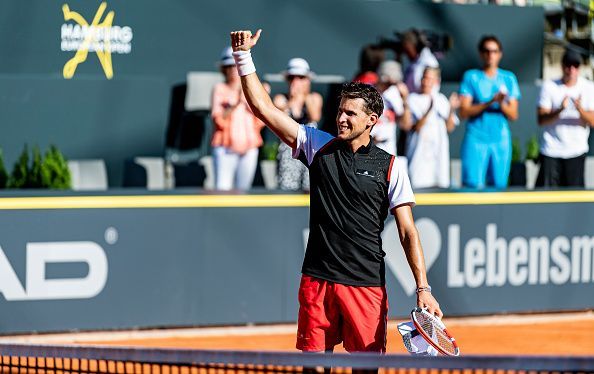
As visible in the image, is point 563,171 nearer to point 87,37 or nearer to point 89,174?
point 89,174

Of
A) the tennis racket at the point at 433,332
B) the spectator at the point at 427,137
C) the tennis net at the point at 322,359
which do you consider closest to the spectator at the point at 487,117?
the spectator at the point at 427,137

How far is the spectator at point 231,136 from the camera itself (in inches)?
452

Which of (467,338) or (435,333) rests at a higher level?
(435,333)

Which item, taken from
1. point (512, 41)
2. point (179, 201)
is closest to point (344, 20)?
point (512, 41)

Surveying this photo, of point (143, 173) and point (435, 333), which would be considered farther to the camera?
point (143, 173)

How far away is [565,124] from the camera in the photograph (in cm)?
1184

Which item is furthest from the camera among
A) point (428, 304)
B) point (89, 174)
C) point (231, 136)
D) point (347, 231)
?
point (89, 174)

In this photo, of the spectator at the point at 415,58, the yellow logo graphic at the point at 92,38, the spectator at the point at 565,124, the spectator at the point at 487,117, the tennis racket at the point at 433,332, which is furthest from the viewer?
the yellow logo graphic at the point at 92,38

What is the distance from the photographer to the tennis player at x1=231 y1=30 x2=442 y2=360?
19.1 ft

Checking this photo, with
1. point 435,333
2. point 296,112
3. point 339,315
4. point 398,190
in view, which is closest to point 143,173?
point 296,112

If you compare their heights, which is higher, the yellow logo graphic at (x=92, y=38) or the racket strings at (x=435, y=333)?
the yellow logo graphic at (x=92, y=38)

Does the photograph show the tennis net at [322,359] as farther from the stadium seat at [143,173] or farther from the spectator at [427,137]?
the stadium seat at [143,173]

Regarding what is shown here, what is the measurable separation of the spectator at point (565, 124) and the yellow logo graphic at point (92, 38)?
480 cm

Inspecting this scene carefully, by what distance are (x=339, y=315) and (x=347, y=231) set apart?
41cm
